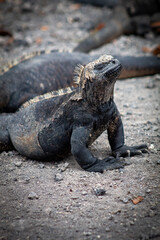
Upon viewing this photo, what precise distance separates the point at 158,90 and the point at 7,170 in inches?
139

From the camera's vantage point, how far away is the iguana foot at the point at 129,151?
4.46m

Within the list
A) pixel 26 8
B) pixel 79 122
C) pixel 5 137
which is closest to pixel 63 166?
pixel 79 122

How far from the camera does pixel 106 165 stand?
13.9 feet

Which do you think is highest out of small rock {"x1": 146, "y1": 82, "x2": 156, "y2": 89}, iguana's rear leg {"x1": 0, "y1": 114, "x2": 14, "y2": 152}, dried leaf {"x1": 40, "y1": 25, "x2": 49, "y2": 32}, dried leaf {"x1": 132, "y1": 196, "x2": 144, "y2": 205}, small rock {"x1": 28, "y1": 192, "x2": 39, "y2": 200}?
dried leaf {"x1": 40, "y1": 25, "x2": 49, "y2": 32}

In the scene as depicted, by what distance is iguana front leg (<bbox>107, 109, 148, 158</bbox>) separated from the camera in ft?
14.6

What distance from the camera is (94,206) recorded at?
3.62m

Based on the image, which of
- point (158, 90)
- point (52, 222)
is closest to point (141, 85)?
point (158, 90)

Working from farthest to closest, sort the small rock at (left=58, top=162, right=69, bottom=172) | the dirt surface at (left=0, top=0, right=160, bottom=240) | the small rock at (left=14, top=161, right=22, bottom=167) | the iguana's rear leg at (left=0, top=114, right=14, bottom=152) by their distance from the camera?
the iguana's rear leg at (left=0, top=114, right=14, bottom=152), the small rock at (left=14, top=161, right=22, bottom=167), the small rock at (left=58, top=162, right=69, bottom=172), the dirt surface at (left=0, top=0, right=160, bottom=240)

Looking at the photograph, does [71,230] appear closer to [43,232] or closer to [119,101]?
[43,232]

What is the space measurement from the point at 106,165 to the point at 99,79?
1.10 meters

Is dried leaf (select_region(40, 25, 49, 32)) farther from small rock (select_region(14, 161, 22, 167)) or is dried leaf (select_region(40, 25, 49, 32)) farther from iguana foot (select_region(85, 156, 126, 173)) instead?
iguana foot (select_region(85, 156, 126, 173))

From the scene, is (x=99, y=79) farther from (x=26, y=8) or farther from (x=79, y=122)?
(x=26, y=8)

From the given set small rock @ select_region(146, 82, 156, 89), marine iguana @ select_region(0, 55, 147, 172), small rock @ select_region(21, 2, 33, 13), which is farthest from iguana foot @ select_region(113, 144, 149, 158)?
small rock @ select_region(21, 2, 33, 13)

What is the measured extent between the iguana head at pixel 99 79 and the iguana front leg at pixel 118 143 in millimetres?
450
